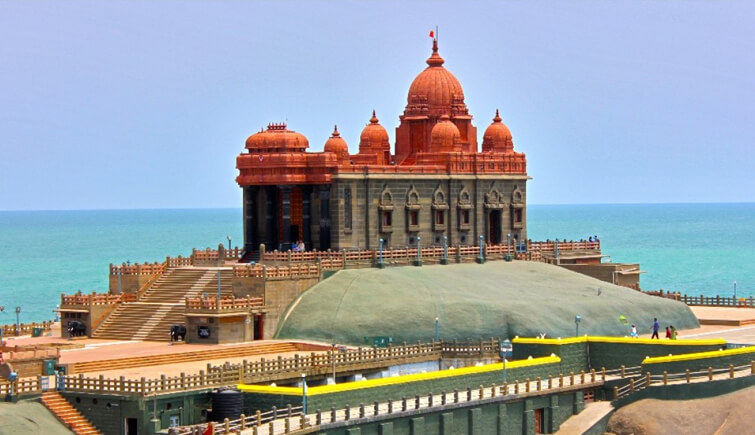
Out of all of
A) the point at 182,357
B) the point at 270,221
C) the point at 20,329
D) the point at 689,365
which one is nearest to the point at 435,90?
the point at 270,221

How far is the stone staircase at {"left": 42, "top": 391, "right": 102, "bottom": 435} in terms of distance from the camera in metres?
68.7

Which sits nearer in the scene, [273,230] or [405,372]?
[405,372]

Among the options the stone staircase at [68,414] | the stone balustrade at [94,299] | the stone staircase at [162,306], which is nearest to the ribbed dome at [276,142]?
the stone staircase at [162,306]

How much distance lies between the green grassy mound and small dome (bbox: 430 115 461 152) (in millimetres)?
8842

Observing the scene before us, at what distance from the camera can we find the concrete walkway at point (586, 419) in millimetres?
77169

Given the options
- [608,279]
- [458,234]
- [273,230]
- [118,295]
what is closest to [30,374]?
[118,295]

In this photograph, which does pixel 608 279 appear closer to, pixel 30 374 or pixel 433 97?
pixel 433 97

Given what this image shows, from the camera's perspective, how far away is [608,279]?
10375 cm

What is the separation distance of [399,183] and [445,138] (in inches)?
226

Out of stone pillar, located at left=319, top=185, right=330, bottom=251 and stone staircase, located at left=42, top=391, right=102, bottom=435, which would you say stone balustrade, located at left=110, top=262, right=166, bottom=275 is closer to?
stone pillar, located at left=319, top=185, right=330, bottom=251

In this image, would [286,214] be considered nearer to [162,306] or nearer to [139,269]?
[139,269]

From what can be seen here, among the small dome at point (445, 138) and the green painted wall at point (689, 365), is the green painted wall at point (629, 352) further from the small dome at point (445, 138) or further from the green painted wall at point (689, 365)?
the small dome at point (445, 138)

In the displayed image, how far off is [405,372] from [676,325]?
19349 mm

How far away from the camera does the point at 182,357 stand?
7712 centimetres
